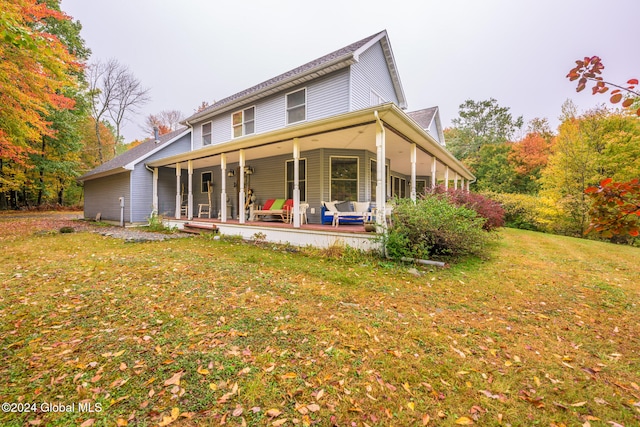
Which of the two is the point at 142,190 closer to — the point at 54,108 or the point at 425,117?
the point at 54,108

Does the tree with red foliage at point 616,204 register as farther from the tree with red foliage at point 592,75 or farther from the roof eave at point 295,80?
the roof eave at point 295,80

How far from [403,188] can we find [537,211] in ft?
24.8

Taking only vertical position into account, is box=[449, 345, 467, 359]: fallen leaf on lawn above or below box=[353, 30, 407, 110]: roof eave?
below

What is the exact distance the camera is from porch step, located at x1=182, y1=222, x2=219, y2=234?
943 centimetres

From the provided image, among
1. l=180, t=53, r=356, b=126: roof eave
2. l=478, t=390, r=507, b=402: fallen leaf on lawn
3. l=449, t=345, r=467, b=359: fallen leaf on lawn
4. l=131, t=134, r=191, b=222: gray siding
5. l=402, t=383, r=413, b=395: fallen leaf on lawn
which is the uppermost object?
l=180, t=53, r=356, b=126: roof eave

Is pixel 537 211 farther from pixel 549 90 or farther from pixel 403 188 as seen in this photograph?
pixel 549 90

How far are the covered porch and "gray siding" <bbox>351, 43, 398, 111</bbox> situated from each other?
2011mm

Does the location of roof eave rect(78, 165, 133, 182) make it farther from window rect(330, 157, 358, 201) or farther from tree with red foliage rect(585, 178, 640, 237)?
tree with red foliage rect(585, 178, 640, 237)

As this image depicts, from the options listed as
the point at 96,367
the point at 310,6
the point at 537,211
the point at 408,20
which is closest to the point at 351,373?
the point at 96,367

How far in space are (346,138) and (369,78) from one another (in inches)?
165

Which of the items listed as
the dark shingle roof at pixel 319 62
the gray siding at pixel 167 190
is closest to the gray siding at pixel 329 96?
the dark shingle roof at pixel 319 62

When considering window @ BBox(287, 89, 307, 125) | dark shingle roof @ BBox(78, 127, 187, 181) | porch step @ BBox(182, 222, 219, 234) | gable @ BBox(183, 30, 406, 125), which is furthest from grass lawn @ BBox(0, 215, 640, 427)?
dark shingle roof @ BBox(78, 127, 187, 181)

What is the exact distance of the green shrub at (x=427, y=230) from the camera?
18.8 feet

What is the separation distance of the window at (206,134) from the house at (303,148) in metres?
0.05
